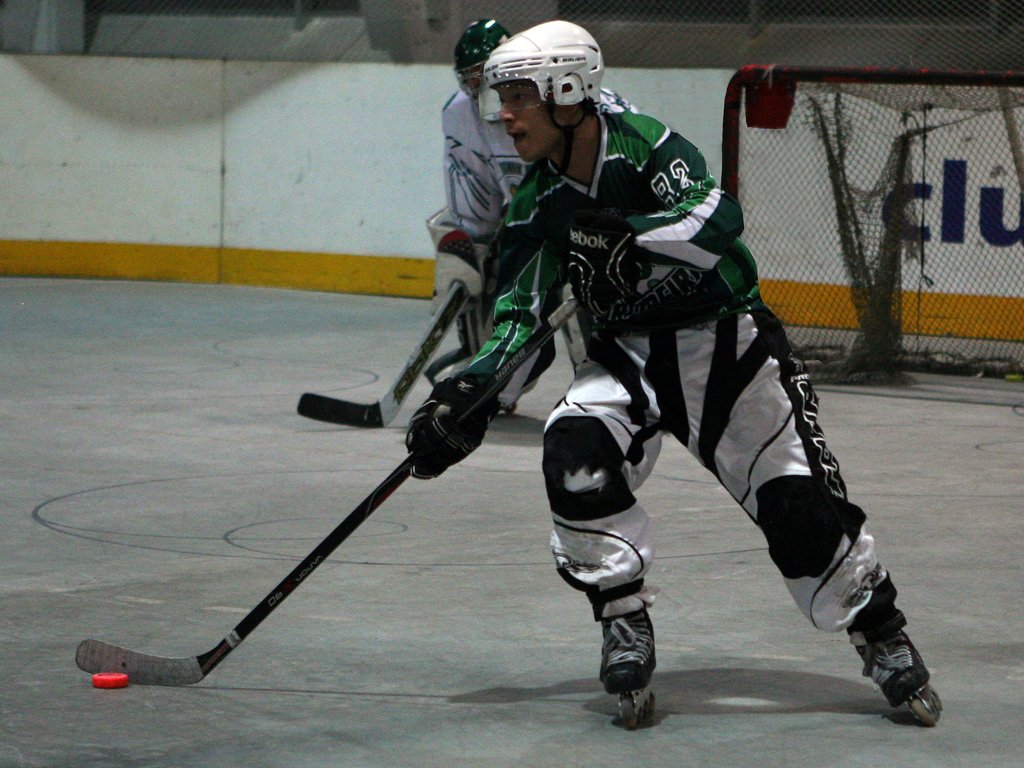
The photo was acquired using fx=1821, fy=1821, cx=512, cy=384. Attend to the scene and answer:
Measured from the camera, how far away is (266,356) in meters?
8.84

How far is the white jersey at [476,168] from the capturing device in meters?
6.79

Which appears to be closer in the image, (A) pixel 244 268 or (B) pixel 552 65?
(B) pixel 552 65

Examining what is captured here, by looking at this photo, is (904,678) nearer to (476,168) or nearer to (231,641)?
(231,641)

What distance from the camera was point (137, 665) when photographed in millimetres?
3604

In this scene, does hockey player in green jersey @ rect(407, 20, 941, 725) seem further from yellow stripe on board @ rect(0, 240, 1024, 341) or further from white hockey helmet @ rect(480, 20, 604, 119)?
yellow stripe on board @ rect(0, 240, 1024, 341)

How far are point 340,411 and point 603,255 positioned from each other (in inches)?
147

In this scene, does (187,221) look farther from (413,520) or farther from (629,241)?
(629,241)

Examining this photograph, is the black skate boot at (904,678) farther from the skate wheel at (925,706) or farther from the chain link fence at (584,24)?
the chain link fence at (584,24)

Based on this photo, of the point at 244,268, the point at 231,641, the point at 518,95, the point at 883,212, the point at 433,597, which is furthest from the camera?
the point at 244,268

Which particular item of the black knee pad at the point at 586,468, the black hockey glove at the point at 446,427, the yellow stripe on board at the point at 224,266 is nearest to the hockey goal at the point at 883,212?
the yellow stripe on board at the point at 224,266

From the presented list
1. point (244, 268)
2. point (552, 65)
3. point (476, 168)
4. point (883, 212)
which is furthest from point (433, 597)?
point (244, 268)

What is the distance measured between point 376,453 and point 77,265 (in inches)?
262

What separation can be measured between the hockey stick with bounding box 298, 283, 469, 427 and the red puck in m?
3.29

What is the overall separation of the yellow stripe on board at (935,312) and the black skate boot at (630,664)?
552 centimetres
